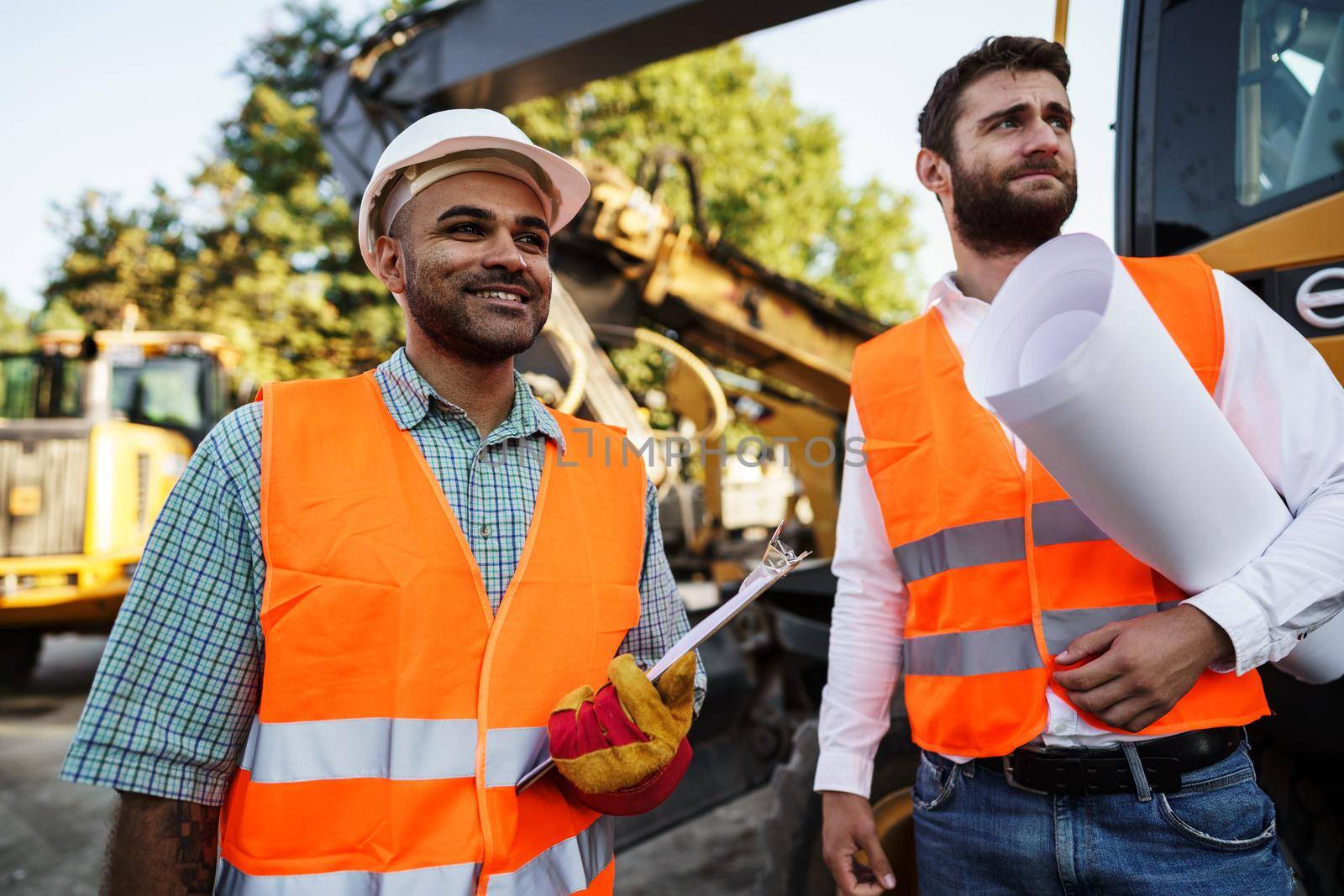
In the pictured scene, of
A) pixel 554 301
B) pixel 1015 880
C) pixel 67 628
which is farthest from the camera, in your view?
pixel 67 628

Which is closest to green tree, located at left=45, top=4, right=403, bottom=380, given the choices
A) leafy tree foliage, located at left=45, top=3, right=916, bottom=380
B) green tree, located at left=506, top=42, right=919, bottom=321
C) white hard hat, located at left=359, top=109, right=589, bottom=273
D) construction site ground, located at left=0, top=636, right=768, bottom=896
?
leafy tree foliage, located at left=45, top=3, right=916, bottom=380

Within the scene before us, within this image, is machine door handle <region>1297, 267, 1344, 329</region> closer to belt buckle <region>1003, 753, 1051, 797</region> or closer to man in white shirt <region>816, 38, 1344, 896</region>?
man in white shirt <region>816, 38, 1344, 896</region>

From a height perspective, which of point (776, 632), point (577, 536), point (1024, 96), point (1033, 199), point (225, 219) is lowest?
point (776, 632)

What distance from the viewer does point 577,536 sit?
66.5 inches

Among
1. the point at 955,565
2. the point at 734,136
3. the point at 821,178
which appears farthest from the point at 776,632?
the point at 821,178

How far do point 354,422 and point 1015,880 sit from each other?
1.41 meters

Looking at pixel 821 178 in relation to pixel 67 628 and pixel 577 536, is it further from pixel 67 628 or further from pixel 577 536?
pixel 577 536

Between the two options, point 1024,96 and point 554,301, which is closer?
point 1024,96

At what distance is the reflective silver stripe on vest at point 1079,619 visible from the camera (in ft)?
4.98

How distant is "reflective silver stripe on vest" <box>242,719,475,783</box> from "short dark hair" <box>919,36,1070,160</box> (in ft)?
5.02

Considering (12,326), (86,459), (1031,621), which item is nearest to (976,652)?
(1031,621)

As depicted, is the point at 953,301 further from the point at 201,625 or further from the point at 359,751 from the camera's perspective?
the point at 201,625

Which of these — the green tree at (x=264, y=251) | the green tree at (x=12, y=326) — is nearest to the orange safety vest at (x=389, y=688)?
the green tree at (x=264, y=251)

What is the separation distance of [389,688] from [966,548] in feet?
3.42
